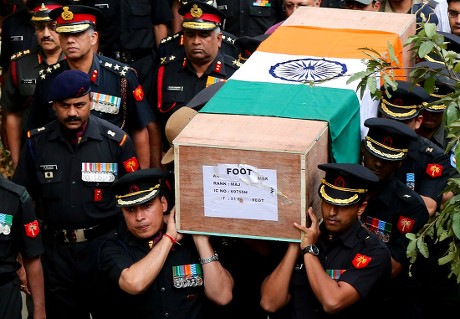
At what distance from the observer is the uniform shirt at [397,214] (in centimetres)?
745

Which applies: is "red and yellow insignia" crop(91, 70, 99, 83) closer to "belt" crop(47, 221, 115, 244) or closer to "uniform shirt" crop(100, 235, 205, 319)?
"belt" crop(47, 221, 115, 244)

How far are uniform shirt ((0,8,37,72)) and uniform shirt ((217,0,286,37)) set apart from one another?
194 centimetres

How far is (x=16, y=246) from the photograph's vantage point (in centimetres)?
770

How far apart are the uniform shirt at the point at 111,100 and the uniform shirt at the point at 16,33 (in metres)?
1.51

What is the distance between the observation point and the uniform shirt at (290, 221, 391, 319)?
22.9ft

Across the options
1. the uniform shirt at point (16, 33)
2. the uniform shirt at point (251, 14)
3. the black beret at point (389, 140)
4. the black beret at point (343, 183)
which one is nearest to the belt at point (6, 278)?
the black beret at point (343, 183)

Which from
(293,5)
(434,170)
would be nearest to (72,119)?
(434,170)

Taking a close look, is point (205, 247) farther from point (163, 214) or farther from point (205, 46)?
point (205, 46)

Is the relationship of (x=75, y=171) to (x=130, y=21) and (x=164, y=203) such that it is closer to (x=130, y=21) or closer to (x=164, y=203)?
(x=164, y=203)

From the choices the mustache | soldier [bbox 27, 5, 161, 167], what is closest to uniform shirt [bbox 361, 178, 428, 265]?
the mustache

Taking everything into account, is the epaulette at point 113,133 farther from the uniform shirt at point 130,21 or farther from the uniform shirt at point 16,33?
the uniform shirt at point 130,21

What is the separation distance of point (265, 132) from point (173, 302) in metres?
1.20

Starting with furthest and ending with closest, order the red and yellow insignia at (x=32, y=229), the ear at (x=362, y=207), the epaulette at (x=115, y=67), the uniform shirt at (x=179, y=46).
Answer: the uniform shirt at (x=179, y=46) < the epaulette at (x=115, y=67) < the red and yellow insignia at (x=32, y=229) < the ear at (x=362, y=207)

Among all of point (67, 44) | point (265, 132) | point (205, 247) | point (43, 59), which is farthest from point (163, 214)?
point (43, 59)
